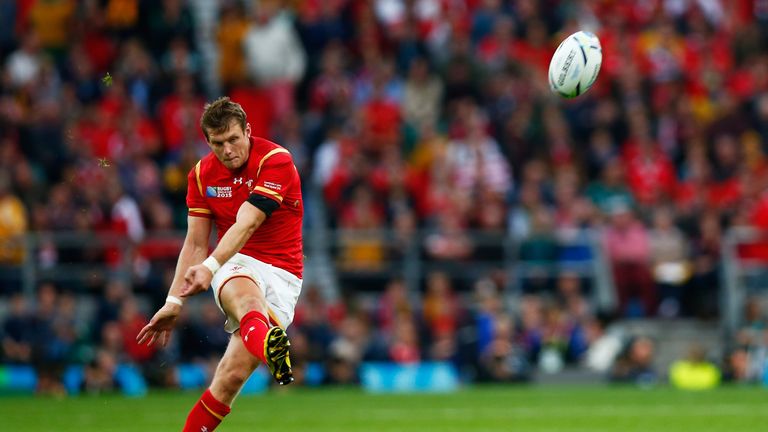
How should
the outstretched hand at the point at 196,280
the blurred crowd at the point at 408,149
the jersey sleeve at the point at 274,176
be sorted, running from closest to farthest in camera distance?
the outstretched hand at the point at 196,280 → the jersey sleeve at the point at 274,176 → the blurred crowd at the point at 408,149

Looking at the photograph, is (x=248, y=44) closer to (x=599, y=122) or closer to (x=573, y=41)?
(x=599, y=122)

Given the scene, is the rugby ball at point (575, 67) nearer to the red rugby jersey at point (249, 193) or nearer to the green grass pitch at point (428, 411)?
the red rugby jersey at point (249, 193)

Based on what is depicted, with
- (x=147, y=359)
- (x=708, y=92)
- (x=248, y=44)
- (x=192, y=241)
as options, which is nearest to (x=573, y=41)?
(x=192, y=241)

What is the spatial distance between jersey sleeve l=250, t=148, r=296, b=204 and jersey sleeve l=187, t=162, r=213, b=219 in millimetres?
431

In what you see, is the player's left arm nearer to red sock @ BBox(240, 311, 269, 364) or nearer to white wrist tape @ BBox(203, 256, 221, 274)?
white wrist tape @ BBox(203, 256, 221, 274)

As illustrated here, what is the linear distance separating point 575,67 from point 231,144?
2.85m

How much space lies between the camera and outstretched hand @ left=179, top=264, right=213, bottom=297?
9062 mm

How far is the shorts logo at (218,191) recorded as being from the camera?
10.1 metres

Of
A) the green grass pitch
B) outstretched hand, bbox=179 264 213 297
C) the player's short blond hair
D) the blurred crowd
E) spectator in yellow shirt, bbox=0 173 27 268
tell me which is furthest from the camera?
the blurred crowd

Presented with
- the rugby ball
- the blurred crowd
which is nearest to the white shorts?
the rugby ball

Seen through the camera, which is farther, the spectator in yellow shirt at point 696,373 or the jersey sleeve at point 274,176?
the spectator in yellow shirt at point 696,373

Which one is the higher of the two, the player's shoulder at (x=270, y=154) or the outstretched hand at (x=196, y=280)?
the player's shoulder at (x=270, y=154)

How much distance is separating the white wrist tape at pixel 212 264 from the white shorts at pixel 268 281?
0.51 metres

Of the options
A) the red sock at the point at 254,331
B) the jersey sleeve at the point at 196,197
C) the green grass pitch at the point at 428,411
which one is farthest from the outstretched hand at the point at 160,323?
the green grass pitch at the point at 428,411
